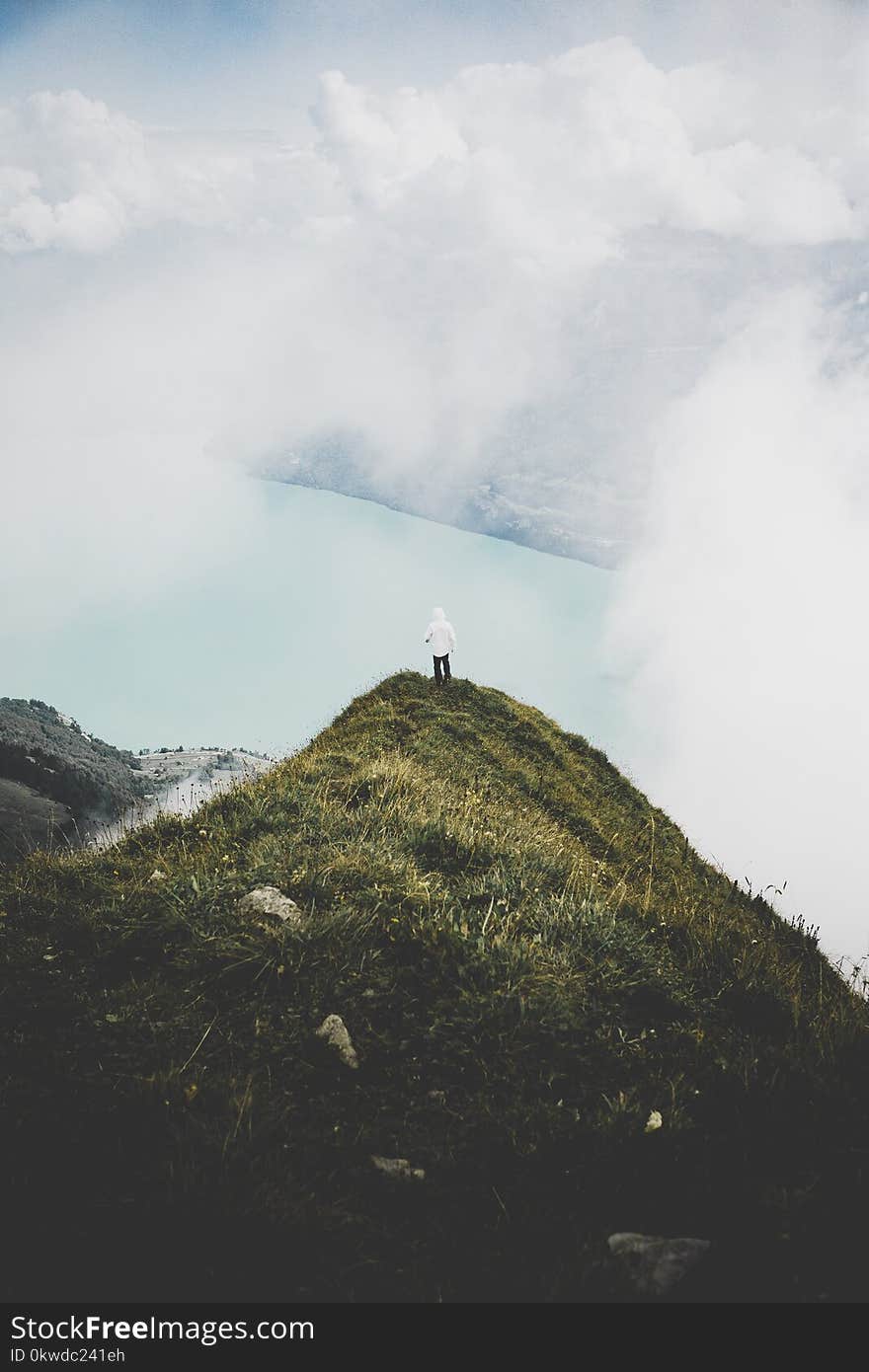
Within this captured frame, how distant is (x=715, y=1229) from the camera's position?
12.2 ft

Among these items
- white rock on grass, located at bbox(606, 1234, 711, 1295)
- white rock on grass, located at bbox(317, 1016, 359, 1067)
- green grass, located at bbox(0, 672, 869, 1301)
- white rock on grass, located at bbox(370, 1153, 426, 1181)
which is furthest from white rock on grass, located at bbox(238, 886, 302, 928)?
white rock on grass, located at bbox(606, 1234, 711, 1295)

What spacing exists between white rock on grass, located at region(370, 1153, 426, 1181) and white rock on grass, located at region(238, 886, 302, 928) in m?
2.26

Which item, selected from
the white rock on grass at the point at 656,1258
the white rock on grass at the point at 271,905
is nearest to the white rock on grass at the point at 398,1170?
the white rock on grass at the point at 656,1258

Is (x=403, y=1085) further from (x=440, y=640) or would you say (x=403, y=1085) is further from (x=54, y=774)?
(x=54, y=774)

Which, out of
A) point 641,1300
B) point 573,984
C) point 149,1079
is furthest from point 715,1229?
point 149,1079

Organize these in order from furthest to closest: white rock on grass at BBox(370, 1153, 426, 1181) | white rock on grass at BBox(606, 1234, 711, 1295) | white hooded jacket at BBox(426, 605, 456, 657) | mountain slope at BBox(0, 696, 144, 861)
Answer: mountain slope at BBox(0, 696, 144, 861) → white hooded jacket at BBox(426, 605, 456, 657) → white rock on grass at BBox(370, 1153, 426, 1181) → white rock on grass at BBox(606, 1234, 711, 1295)

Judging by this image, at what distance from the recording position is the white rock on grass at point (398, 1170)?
154 inches

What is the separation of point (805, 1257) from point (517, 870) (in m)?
4.29

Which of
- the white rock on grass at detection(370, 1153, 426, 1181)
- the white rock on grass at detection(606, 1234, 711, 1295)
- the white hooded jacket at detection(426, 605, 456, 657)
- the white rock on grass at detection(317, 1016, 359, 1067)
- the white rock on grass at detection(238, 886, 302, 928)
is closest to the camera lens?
the white rock on grass at detection(606, 1234, 711, 1295)

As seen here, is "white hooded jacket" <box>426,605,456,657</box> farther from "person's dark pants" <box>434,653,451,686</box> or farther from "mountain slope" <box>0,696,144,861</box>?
"mountain slope" <box>0,696,144,861</box>

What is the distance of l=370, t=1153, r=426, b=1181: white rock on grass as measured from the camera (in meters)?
3.92

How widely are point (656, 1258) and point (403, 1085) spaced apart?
1773mm

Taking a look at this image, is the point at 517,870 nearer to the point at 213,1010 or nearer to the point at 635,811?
the point at 213,1010

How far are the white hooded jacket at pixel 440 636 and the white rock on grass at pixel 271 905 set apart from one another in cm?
1651
